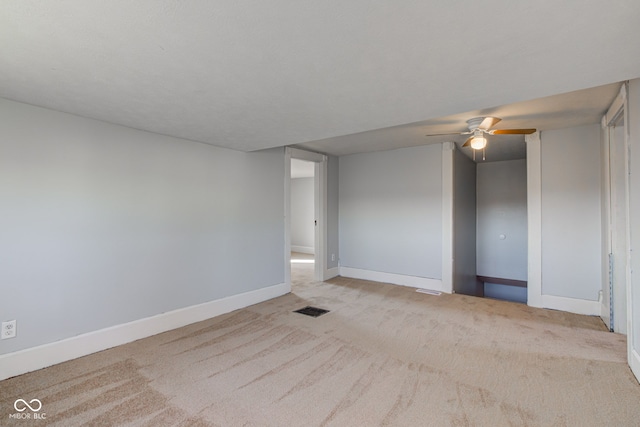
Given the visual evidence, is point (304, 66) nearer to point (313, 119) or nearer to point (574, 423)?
point (313, 119)

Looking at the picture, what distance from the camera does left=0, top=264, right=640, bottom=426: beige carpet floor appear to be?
5.89ft

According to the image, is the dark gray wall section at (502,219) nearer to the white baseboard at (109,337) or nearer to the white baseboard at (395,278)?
the white baseboard at (395,278)

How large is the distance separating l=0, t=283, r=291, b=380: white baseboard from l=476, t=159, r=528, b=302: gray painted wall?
518 cm

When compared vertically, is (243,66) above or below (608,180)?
above

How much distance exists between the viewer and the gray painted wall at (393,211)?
4.64 meters

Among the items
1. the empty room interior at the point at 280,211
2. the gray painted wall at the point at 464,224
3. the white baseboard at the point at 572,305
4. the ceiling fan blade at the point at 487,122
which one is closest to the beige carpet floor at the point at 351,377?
the empty room interior at the point at 280,211

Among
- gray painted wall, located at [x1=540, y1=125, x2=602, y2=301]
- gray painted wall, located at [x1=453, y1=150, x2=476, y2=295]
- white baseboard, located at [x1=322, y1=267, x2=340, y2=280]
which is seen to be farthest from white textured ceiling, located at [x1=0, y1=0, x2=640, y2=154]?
white baseboard, located at [x1=322, y1=267, x2=340, y2=280]

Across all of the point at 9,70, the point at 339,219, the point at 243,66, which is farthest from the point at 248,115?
the point at 339,219

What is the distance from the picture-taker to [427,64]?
1.57 metres

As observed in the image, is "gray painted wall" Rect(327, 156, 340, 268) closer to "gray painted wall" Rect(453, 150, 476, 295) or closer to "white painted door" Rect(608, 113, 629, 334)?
"gray painted wall" Rect(453, 150, 476, 295)

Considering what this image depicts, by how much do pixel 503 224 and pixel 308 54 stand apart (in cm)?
620

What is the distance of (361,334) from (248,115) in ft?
7.76

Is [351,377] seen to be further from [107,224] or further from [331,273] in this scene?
[331,273]

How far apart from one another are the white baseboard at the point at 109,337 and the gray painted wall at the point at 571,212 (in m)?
4.00
